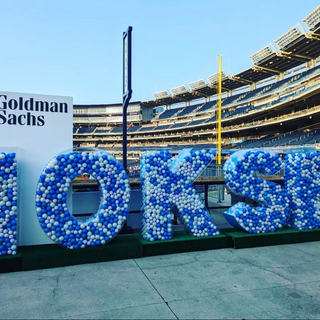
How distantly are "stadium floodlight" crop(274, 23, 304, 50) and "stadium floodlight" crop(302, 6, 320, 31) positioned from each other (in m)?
1.13

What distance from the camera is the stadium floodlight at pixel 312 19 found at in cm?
3438

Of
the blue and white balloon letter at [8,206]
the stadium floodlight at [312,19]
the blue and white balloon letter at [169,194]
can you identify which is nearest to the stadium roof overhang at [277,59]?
the stadium floodlight at [312,19]

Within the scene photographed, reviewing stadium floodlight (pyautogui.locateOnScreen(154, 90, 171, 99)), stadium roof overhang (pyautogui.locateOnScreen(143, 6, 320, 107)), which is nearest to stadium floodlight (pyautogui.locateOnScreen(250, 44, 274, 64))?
stadium roof overhang (pyautogui.locateOnScreen(143, 6, 320, 107))

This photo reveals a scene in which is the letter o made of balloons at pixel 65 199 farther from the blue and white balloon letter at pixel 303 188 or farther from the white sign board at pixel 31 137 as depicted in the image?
the blue and white balloon letter at pixel 303 188

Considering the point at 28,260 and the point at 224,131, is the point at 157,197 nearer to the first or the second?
the point at 28,260

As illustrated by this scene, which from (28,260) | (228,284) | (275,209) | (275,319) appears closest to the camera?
(275,319)

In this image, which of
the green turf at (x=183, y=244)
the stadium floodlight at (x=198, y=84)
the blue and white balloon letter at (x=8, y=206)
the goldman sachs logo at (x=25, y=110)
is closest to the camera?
the blue and white balloon letter at (x=8, y=206)

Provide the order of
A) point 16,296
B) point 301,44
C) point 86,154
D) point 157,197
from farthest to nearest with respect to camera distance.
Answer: point 301,44 → point 157,197 → point 86,154 → point 16,296

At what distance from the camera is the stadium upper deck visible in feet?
118

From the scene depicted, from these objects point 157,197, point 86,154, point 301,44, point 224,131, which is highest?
point 301,44

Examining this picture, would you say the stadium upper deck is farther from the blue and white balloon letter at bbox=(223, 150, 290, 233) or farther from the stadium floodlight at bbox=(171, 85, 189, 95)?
the blue and white balloon letter at bbox=(223, 150, 290, 233)

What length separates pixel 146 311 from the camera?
13.2 feet

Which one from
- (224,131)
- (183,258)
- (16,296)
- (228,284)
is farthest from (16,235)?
(224,131)

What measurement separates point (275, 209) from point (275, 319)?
4.00 m
